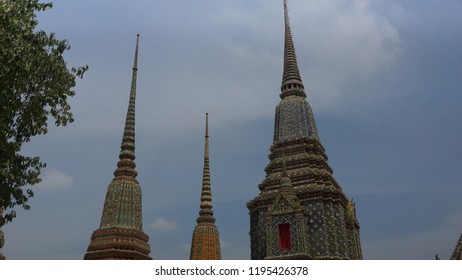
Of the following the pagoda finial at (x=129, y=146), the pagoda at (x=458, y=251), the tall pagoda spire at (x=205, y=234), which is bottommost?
the pagoda at (x=458, y=251)

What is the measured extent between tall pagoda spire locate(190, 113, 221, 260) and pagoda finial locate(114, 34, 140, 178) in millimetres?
9687

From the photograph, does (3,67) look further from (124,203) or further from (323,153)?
(323,153)

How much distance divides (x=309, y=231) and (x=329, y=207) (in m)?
2.03

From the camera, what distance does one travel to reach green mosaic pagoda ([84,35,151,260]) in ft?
87.7

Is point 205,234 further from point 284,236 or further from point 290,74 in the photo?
point 290,74

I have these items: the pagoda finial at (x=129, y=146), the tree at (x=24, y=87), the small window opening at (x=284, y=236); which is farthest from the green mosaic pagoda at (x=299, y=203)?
the tree at (x=24, y=87)

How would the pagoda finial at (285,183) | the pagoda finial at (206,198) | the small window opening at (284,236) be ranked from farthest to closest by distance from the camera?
the pagoda finial at (206,198) → the pagoda finial at (285,183) → the small window opening at (284,236)

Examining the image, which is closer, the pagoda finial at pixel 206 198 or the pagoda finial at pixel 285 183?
the pagoda finial at pixel 285 183

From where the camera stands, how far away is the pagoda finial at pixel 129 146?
30094 mm

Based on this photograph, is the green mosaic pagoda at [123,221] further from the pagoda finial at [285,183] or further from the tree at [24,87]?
the tree at [24,87]

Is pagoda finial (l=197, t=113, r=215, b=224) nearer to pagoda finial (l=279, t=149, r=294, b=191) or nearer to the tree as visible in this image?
pagoda finial (l=279, t=149, r=294, b=191)

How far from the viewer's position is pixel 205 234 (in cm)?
3725

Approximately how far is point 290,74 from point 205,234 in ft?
49.1
